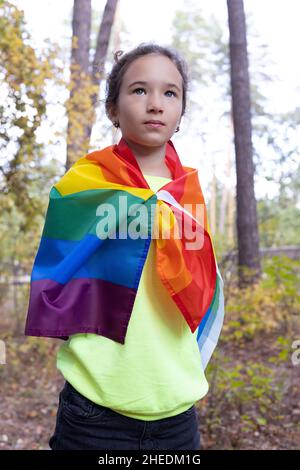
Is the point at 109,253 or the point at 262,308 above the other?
the point at 109,253

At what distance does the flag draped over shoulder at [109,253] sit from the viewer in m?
1.55

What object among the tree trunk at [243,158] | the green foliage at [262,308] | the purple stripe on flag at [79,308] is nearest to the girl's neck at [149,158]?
the purple stripe on flag at [79,308]

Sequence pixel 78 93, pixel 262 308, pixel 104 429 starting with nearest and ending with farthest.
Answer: pixel 104 429
pixel 78 93
pixel 262 308

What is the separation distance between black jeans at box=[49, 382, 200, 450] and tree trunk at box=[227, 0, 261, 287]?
16.1ft

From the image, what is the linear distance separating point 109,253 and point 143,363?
0.36 meters

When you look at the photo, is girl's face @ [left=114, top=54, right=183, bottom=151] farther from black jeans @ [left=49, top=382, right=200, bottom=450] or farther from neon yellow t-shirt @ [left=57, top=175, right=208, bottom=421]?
black jeans @ [left=49, top=382, right=200, bottom=450]

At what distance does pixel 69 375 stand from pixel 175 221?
577 millimetres

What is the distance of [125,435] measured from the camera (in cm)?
152

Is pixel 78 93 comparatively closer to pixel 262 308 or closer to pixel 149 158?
pixel 262 308

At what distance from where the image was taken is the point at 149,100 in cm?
165

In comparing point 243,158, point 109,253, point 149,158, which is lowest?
point 109,253

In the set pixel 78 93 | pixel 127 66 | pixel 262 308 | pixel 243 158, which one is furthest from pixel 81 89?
pixel 127 66

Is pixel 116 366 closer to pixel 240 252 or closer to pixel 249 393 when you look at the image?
pixel 249 393

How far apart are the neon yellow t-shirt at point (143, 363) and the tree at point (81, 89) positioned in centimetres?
322
